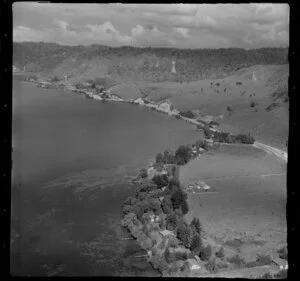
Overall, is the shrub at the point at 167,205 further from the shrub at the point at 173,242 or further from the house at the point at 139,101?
the house at the point at 139,101

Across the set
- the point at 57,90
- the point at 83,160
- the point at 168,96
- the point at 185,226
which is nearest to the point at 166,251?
the point at 185,226

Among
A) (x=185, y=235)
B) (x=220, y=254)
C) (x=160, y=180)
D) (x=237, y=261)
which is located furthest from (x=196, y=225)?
(x=160, y=180)

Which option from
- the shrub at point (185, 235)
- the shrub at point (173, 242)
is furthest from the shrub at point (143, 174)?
the shrub at point (173, 242)

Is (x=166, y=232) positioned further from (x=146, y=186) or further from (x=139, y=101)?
(x=139, y=101)

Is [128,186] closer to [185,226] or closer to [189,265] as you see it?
[185,226]

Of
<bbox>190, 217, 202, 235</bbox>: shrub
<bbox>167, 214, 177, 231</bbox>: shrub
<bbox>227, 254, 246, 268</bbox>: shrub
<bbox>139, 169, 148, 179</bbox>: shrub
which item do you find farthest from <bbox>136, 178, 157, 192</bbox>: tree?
<bbox>227, 254, 246, 268</bbox>: shrub

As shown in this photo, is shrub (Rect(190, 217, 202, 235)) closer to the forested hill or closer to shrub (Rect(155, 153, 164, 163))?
shrub (Rect(155, 153, 164, 163))
